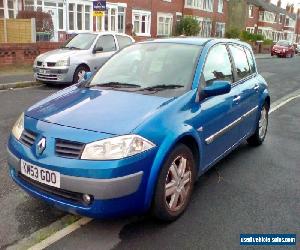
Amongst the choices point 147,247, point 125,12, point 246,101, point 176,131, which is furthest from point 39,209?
point 125,12

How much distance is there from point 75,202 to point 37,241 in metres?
0.47

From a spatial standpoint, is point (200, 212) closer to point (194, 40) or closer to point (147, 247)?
point (147, 247)

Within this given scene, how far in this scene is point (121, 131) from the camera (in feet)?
10.5

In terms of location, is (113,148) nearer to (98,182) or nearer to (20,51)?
(98,182)

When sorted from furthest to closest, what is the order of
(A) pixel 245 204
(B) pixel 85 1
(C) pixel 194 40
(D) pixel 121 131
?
(B) pixel 85 1, (C) pixel 194 40, (A) pixel 245 204, (D) pixel 121 131

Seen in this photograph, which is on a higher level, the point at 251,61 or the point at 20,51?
the point at 251,61

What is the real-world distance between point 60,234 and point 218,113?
2.09m

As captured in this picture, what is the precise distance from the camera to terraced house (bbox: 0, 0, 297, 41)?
2608cm

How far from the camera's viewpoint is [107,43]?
13148 mm

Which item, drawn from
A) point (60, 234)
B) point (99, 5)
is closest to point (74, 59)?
point (99, 5)

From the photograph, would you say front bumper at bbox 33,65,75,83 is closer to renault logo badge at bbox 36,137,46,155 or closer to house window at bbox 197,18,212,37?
renault logo badge at bbox 36,137,46,155

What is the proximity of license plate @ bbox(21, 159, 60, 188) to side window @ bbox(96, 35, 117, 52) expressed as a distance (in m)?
9.84

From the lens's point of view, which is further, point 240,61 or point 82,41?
point 82,41

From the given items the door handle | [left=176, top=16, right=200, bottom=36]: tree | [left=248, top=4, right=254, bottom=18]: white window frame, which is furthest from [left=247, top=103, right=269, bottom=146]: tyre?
[left=248, top=4, right=254, bottom=18]: white window frame
